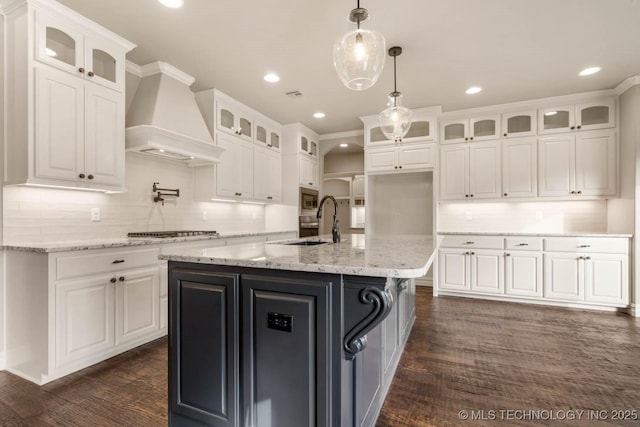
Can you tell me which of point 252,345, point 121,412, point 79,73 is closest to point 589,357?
point 252,345

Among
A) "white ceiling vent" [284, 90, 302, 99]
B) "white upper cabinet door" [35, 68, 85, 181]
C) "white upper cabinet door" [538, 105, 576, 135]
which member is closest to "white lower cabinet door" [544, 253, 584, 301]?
"white upper cabinet door" [538, 105, 576, 135]

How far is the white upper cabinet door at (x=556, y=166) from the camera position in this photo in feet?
13.1

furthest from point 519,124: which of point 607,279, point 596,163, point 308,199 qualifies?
point 308,199

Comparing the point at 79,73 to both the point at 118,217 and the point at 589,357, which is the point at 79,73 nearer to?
the point at 118,217

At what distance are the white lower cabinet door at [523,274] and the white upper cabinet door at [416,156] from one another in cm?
162

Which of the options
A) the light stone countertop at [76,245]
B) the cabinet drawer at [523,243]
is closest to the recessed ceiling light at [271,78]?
the light stone countertop at [76,245]

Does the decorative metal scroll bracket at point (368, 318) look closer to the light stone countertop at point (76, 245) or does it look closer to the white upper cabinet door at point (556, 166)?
the light stone countertop at point (76, 245)

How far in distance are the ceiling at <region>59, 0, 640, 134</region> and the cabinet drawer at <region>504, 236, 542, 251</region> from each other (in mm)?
1828

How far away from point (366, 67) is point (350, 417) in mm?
1781

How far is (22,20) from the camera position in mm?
2162

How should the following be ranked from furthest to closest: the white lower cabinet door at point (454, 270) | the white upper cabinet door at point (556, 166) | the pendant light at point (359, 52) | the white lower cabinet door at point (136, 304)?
the white lower cabinet door at point (454, 270), the white upper cabinet door at point (556, 166), the white lower cabinet door at point (136, 304), the pendant light at point (359, 52)

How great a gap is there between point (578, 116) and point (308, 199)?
3.91 meters

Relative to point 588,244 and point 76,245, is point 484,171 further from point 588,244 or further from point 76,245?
point 76,245

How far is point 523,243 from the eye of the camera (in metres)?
3.94
